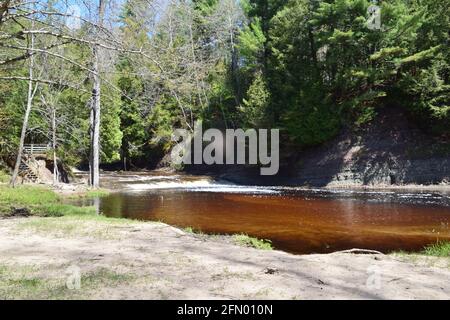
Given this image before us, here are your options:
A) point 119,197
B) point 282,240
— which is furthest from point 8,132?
point 282,240

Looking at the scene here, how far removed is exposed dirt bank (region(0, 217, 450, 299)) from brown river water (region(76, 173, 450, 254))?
294 cm

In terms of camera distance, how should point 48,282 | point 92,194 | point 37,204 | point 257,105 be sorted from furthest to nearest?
point 257,105 → point 92,194 → point 37,204 → point 48,282

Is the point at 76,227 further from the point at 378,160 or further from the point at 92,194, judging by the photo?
the point at 378,160

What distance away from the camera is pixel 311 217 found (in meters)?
14.1

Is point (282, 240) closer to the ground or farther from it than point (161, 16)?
closer to the ground

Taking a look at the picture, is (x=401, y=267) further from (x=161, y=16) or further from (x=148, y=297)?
(x=161, y=16)

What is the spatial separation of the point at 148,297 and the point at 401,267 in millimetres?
3563

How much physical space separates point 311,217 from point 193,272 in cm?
948

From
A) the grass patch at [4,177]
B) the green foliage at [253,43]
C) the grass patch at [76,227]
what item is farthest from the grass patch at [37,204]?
the green foliage at [253,43]

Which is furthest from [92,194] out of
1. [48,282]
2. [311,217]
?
[48,282]

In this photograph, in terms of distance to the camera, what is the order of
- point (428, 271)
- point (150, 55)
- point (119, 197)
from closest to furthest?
1. point (428, 271)
2. point (150, 55)
3. point (119, 197)

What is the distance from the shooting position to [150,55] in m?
7.38

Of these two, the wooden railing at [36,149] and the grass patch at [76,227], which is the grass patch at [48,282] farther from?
the wooden railing at [36,149]

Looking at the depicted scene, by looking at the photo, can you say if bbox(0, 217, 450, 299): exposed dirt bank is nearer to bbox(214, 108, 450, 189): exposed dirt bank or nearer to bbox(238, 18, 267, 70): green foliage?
bbox(214, 108, 450, 189): exposed dirt bank
